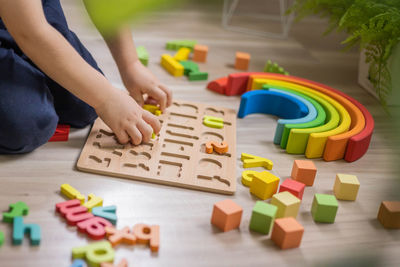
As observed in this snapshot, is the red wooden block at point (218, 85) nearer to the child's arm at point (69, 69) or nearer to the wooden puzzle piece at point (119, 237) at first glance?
the child's arm at point (69, 69)

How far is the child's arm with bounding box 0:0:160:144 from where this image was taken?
60 cm

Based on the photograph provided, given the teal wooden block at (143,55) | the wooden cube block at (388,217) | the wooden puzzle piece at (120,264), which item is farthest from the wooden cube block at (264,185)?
the teal wooden block at (143,55)

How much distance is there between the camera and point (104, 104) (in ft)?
2.32

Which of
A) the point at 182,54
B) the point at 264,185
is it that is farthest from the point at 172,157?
the point at 182,54

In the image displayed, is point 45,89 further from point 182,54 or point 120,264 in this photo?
point 182,54

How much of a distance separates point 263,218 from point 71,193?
0.29m

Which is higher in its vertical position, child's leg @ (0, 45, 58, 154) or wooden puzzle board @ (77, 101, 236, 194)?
child's leg @ (0, 45, 58, 154)

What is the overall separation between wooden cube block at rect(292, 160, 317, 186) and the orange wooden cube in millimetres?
571

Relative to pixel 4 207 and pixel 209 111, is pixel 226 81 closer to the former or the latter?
pixel 209 111

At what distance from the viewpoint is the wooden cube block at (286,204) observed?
648 millimetres

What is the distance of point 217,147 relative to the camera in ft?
2.67

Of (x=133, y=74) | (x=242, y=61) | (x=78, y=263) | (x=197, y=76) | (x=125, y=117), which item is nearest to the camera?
(x=78, y=263)

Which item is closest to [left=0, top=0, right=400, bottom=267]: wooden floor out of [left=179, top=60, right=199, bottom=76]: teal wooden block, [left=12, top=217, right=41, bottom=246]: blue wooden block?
[left=12, top=217, right=41, bottom=246]: blue wooden block

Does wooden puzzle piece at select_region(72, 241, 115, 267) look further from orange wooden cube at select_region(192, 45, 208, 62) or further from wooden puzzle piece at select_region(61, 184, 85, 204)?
orange wooden cube at select_region(192, 45, 208, 62)
